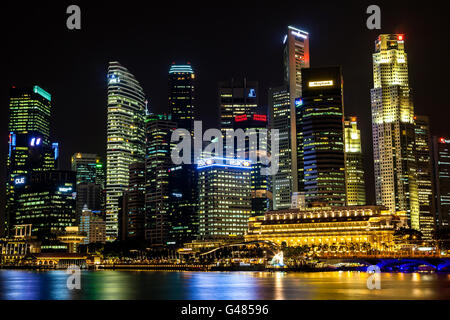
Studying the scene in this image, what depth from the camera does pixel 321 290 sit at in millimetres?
85688

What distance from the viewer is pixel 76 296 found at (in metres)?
83.4

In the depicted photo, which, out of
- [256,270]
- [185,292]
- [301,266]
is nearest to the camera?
[185,292]
